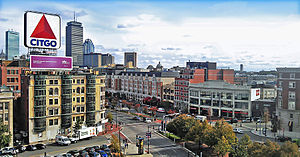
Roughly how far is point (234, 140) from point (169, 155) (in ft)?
41.2

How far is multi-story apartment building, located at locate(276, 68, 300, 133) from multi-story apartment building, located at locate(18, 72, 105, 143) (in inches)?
1975

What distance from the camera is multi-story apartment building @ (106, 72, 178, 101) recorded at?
121 metres

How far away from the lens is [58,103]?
62.9 m

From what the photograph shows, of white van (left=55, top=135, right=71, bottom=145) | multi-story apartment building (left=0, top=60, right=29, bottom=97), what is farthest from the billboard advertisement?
multi-story apartment building (left=0, top=60, right=29, bottom=97)

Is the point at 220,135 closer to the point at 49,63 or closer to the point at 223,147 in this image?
the point at 223,147

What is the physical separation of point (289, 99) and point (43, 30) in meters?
66.9

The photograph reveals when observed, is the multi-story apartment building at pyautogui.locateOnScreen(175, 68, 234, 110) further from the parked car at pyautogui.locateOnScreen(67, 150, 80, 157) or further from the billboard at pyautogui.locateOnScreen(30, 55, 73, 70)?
the parked car at pyautogui.locateOnScreen(67, 150, 80, 157)

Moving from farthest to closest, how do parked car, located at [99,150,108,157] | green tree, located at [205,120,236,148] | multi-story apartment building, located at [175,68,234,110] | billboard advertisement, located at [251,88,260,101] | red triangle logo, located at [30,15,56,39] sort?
multi-story apartment building, located at [175,68,234,110], billboard advertisement, located at [251,88,260,101], red triangle logo, located at [30,15,56,39], parked car, located at [99,150,108,157], green tree, located at [205,120,236,148]

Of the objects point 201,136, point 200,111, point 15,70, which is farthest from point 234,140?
point 15,70

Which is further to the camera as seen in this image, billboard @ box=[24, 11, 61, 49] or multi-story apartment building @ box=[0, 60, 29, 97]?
multi-story apartment building @ box=[0, 60, 29, 97]

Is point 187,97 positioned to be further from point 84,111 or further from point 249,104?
point 84,111

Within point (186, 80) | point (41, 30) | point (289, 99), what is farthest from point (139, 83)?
point (289, 99)

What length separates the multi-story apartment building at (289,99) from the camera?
2638 inches

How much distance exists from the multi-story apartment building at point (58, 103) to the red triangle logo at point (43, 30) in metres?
9.49
